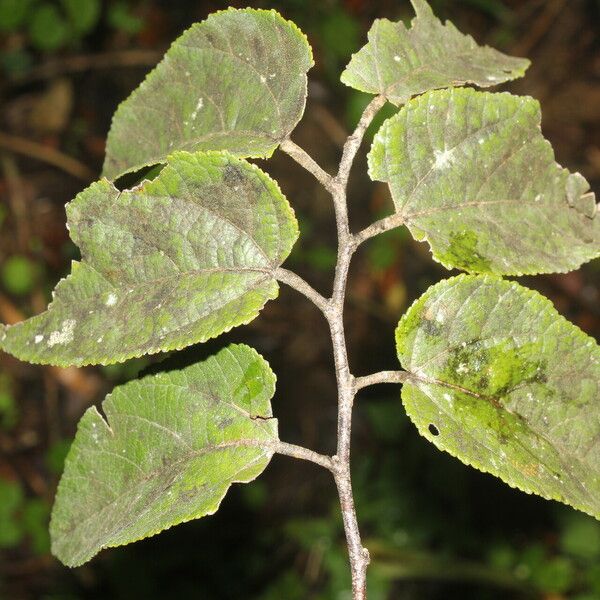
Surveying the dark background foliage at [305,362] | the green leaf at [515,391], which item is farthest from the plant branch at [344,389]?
the dark background foliage at [305,362]

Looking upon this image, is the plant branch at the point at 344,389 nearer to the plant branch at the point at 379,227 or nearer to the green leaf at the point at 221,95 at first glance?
the plant branch at the point at 379,227

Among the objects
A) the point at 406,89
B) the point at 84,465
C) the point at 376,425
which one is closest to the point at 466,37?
the point at 406,89

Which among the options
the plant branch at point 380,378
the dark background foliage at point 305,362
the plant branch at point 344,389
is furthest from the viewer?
the dark background foliage at point 305,362

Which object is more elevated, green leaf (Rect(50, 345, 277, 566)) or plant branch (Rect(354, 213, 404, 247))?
plant branch (Rect(354, 213, 404, 247))

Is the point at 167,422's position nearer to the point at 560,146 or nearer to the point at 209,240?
the point at 209,240

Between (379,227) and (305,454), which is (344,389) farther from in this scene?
(379,227)

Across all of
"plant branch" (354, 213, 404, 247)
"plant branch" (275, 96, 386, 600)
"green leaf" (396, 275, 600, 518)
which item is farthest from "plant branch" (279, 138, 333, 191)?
"green leaf" (396, 275, 600, 518)

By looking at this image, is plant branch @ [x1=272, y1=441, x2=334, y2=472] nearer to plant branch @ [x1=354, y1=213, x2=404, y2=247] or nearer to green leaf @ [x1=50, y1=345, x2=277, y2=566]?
green leaf @ [x1=50, y1=345, x2=277, y2=566]
